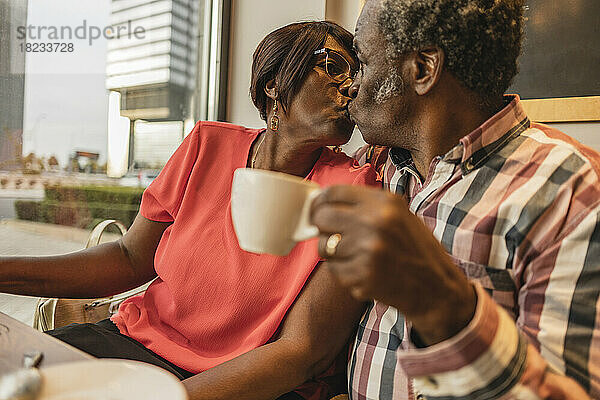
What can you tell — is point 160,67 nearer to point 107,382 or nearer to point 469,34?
point 469,34

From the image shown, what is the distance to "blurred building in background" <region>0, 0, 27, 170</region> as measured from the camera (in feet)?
6.22

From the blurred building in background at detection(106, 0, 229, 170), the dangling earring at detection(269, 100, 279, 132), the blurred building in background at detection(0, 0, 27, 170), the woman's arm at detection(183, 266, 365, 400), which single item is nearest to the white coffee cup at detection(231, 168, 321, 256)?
the woman's arm at detection(183, 266, 365, 400)

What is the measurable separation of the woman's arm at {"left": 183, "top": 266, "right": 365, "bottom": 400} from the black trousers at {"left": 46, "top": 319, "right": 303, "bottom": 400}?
117 millimetres

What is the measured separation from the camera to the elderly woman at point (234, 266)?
1.20 m

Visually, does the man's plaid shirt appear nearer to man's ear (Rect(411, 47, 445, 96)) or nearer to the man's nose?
man's ear (Rect(411, 47, 445, 96))

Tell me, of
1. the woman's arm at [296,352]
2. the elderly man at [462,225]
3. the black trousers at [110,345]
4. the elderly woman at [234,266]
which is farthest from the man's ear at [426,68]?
the black trousers at [110,345]

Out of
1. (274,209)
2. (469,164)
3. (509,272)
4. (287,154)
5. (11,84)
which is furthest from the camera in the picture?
(11,84)

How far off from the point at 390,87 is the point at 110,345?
86 centimetres

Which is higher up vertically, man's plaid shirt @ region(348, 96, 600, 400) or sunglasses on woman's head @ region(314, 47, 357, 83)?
sunglasses on woman's head @ region(314, 47, 357, 83)

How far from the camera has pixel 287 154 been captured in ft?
4.73

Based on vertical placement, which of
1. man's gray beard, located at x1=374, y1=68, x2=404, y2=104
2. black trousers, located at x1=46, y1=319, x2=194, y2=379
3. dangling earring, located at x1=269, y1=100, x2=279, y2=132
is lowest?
black trousers, located at x1=46, y1=319, x2=194, y2=379

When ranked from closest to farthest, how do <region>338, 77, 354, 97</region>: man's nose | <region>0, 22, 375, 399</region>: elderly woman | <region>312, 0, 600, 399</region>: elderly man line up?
<region>312, 0, 600, 399</region>: elderly man, <region>0, 22, 375, 399</region>: elderly woman, <region>338, 77, 354, 97</region>: man's nose

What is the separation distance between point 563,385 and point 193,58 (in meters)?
2.12

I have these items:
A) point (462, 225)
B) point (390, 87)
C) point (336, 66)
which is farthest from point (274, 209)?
point (336, 66)
